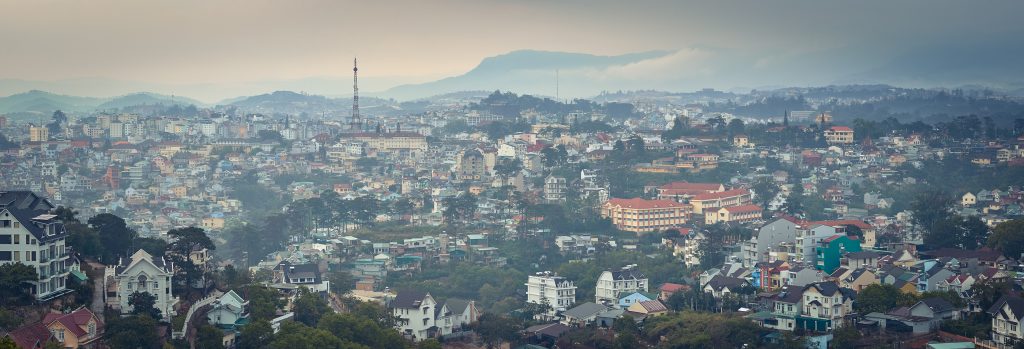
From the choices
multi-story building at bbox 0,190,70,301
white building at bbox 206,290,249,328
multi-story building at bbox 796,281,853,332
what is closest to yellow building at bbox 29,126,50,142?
white building at bbox 206,290,249,328

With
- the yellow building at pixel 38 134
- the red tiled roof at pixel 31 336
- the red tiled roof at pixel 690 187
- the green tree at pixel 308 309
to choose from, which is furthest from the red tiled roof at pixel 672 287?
the yellow building at pixel 38 134

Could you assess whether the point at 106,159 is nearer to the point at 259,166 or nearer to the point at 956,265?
the point at 259,166

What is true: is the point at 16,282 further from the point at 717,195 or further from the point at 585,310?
the point at 717,195

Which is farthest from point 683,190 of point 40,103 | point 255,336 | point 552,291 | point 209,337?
point 40,103

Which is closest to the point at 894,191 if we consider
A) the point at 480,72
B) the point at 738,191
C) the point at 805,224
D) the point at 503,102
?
the point at 738,191

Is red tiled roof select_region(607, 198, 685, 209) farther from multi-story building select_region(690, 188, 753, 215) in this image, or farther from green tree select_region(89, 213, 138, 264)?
green tree select_region(89, 213, 138, 264)
